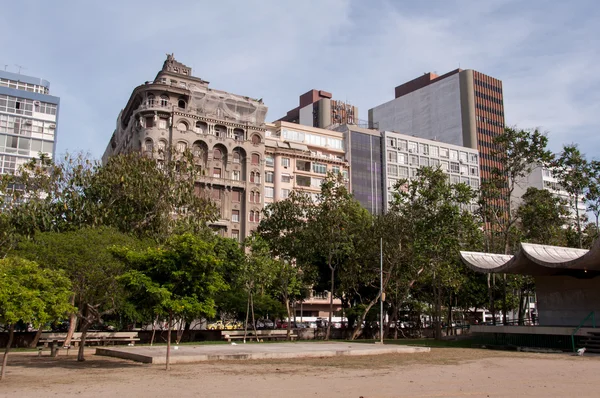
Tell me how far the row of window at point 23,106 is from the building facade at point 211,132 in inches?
413

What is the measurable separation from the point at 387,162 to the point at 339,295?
50152mm

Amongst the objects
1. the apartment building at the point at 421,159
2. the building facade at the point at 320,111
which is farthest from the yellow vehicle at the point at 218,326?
the building facade at the point at 320,111

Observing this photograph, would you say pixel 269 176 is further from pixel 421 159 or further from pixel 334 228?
pixel 334 228

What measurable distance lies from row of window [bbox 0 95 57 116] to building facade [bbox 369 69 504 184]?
61.1 metres

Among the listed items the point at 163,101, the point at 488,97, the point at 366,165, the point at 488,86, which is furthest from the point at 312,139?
the point at 488,86

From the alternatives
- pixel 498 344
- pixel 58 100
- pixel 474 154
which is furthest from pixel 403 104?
pixel 498 344

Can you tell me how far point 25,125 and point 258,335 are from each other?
42764 millimetres

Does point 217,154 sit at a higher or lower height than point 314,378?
higher

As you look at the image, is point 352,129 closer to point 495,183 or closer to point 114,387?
point 495,183

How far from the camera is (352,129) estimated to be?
9406cm

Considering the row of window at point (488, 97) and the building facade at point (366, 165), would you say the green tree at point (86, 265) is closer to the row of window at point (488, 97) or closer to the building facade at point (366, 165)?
the building facade at point (366, 165)

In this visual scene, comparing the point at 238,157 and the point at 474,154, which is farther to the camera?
the point at 474,154

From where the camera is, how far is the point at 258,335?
142ft

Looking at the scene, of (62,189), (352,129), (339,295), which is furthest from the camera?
(352,129)
